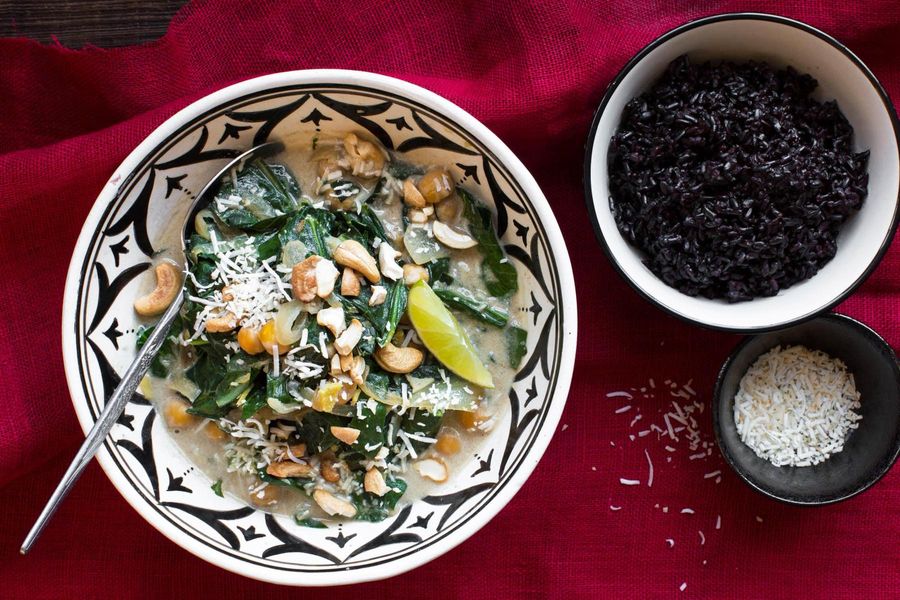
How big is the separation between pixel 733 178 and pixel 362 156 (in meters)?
1.24

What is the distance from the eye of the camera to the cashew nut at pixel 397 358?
2625 mm

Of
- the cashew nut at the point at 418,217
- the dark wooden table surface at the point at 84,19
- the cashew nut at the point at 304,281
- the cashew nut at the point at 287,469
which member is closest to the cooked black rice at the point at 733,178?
the cashew nut at the point at 418,217

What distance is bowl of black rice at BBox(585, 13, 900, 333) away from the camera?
9.31ft

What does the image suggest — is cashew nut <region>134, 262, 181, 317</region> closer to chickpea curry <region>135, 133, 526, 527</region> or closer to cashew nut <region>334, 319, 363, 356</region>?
chickpea curry <region>135, 133, 526, 527</region>

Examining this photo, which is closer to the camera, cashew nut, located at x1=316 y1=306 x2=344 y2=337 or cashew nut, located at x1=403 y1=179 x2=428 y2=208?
cashew nut, located at x1=316 y1=306 x2=344 y2=337

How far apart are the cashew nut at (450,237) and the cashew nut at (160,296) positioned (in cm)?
86

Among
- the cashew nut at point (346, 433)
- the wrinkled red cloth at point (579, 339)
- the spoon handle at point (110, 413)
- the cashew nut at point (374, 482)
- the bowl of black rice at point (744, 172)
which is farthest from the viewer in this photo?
the wrinkled red cloth at point (579, 339)

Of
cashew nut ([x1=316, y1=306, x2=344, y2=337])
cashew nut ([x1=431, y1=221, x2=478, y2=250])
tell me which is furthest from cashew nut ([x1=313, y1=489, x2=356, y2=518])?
cashew nut ([x1=431, y1=221, x2=478, y2=250])

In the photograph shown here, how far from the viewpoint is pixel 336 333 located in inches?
98.9

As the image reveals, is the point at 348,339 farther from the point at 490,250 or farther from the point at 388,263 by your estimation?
the point at 490,250

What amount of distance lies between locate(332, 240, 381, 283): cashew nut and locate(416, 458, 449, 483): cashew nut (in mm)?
639

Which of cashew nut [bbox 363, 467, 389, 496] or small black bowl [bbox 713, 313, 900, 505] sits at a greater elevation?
cashew nut [bbox 363, 467, 389, 496]

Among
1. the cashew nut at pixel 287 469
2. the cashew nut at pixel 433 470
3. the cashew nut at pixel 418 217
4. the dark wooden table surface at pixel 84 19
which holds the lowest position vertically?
the cashew nut at pixel 433 470

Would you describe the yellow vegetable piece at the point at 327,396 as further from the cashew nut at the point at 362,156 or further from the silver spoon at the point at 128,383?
the cashew nut at the point at 362,156
